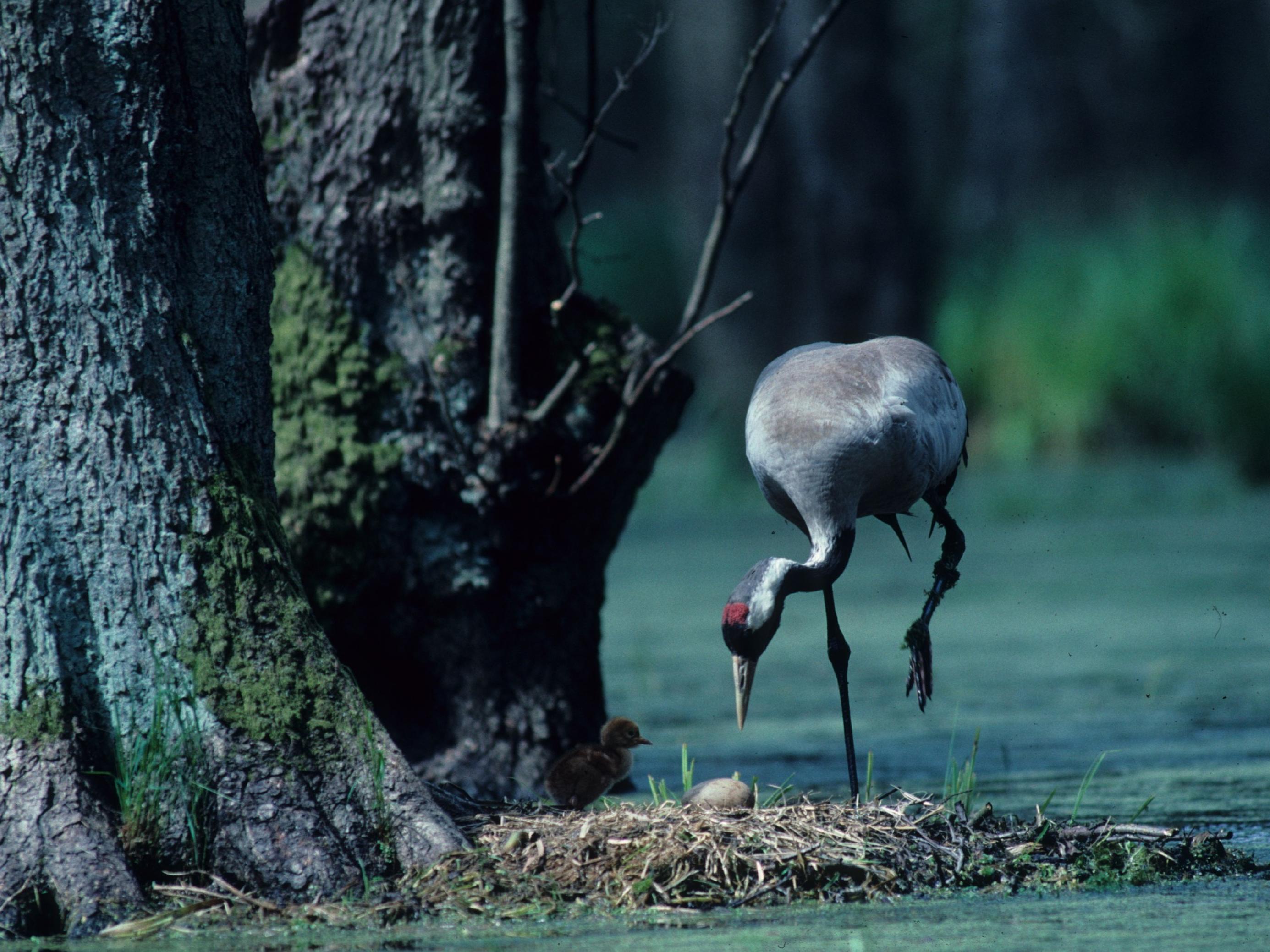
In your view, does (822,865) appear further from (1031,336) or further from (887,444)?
(1031,336)

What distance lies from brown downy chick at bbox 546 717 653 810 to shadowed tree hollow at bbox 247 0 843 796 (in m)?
0.47

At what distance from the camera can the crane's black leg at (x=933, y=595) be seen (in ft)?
16.6

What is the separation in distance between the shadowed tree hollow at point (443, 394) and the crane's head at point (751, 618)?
36.3 inches

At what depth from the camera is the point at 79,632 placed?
3805mm

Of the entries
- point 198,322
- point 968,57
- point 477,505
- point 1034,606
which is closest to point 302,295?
point 477,505

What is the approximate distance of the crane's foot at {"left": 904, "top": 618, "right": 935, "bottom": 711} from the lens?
16.5 feet

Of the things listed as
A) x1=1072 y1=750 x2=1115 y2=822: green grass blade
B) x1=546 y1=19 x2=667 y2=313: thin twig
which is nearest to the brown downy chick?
x1=1072 y1=750 x2=1115 y2=822: green grass blade

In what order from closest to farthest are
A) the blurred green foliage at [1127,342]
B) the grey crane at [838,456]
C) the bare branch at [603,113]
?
the grey crane at [838,456] → the bare branch at [603,113] → the blurred green foliage at [1127,342]

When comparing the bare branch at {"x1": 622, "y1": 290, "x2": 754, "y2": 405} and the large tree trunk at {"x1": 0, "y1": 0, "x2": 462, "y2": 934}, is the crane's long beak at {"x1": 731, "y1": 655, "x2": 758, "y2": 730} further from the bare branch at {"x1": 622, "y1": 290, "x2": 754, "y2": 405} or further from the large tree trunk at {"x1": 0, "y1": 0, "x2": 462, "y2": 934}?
the bare branch at {"x1": 622, "y1": 290, "x2": 754, "y2": 405}

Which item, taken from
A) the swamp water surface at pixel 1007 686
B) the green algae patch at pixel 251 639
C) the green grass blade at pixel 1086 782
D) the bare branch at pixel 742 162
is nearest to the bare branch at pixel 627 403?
the bare branch at pixel 742 162

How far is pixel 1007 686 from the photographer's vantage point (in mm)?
7094

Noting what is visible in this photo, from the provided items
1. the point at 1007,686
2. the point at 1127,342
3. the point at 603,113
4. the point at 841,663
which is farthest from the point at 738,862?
the point at 1127,342

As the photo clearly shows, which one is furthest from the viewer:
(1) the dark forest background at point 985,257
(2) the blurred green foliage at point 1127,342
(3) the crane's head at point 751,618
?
(1) the dark forest background at point 985,257

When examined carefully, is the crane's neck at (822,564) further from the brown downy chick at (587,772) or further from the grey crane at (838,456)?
the brown downy chick at (587,772)
